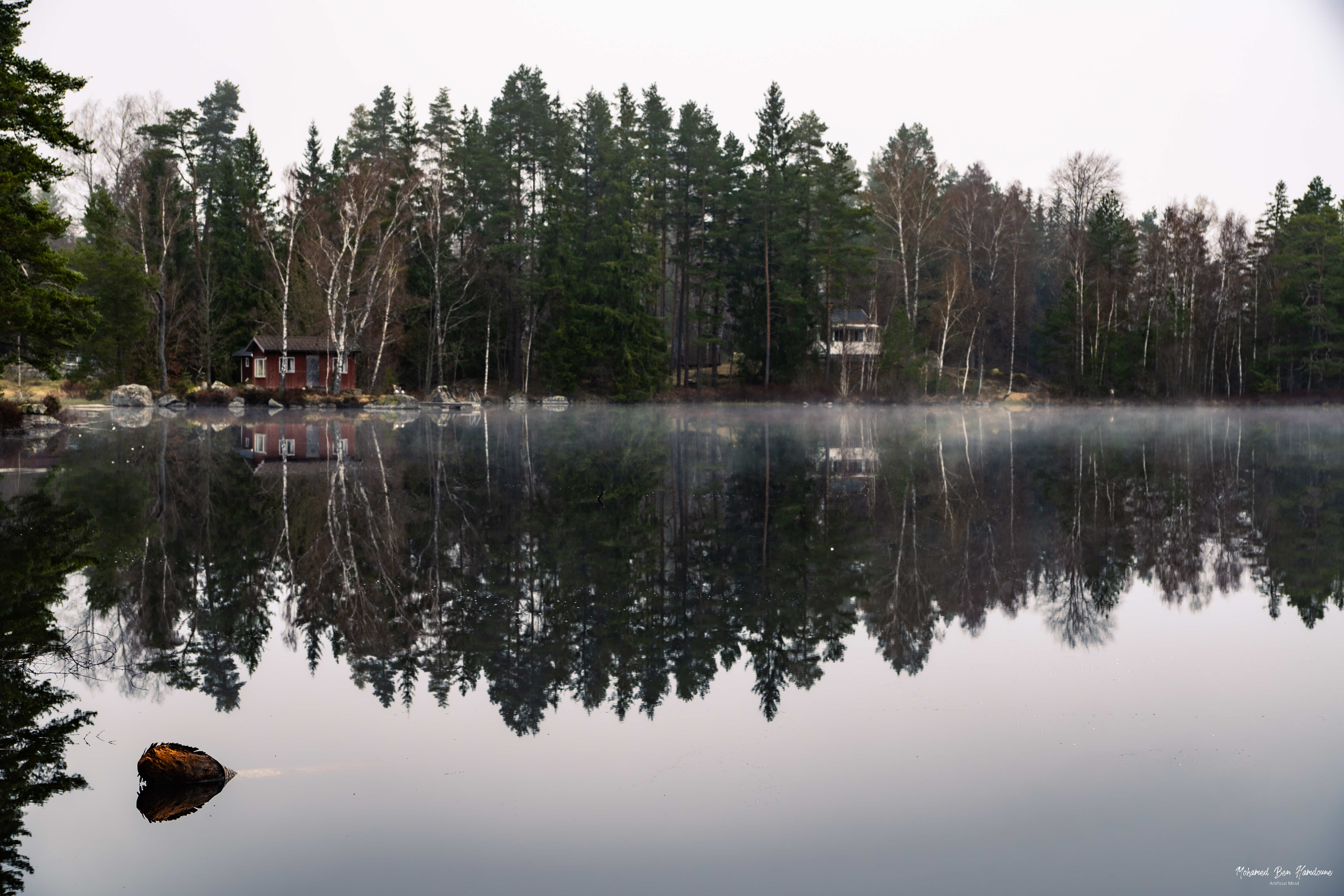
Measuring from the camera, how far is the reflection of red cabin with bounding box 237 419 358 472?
2233 centimetres

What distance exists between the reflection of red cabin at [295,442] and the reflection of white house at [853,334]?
31.8m

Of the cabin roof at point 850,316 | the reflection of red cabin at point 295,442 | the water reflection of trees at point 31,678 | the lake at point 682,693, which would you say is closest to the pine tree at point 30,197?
the reflection of red cabin at point 295,442

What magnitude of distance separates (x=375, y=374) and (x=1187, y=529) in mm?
46944

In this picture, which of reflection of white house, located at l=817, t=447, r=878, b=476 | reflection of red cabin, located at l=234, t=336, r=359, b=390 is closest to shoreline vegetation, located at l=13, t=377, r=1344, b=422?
reflection of red cabin, located at l=234, t=336, r=359, b=390

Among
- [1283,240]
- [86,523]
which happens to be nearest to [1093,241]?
[1283,240]

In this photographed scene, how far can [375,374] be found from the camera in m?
53.6

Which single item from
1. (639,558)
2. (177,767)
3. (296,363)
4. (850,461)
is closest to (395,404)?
(296,363)

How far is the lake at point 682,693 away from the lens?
4.39 meters

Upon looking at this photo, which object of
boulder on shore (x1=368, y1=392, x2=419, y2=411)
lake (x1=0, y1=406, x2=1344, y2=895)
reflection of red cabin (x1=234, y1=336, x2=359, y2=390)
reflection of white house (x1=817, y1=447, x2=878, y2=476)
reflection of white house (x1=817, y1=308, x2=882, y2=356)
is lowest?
lake (x1=0, y1=406, x2=1344, y2=895)

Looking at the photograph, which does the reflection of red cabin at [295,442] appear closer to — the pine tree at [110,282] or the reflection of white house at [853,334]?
the pine tree at [110,282]

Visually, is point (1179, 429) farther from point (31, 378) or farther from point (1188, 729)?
point (31, 378)

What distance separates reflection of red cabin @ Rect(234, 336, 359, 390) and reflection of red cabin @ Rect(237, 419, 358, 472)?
62.3 ft

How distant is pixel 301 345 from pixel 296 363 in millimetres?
1658

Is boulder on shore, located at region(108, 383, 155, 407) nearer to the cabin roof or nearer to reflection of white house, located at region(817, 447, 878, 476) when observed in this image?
the cabin roof
